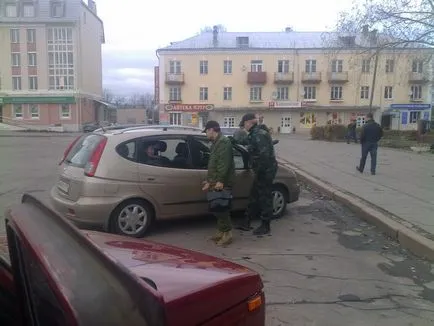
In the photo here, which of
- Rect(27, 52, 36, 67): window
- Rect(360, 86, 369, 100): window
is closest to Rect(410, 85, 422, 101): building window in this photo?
Rect(360, 86, 369, 100): window

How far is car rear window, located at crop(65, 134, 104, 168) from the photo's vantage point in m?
6.29

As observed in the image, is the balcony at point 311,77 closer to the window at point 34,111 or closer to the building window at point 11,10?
the window at point 34,111

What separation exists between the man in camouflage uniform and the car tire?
1.55 m

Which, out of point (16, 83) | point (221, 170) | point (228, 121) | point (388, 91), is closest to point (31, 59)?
point (16, 83)

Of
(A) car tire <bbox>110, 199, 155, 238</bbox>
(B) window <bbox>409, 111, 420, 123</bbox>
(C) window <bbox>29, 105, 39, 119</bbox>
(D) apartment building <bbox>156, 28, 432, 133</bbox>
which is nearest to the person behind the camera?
(A) car tire <bbox>110, 199, 155, 238</bbox>

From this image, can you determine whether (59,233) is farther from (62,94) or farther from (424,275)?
(62,94)

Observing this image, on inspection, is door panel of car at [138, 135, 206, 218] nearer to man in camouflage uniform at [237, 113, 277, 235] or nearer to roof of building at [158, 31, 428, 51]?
man in camouflage uniform at [237, 113, 277, 235]

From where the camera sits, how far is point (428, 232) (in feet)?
20.5

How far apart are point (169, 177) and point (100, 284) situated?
16.4ft

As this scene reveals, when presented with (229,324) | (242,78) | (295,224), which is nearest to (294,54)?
(242,78)

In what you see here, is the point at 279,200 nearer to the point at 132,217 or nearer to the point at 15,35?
the point at 132,217

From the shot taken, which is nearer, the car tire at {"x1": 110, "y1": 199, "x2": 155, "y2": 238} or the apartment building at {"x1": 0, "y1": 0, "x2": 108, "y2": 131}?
the car tire at {"x1": 110, "y1": 199, "x2": 155, "y2": 238}

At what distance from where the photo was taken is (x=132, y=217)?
6316 mm

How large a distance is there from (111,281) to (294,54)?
62591 mm
